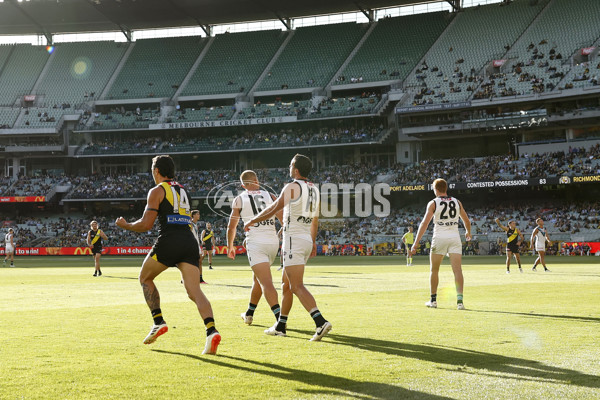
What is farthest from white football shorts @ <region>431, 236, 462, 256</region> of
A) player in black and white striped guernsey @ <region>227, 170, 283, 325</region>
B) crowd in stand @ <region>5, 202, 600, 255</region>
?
crowd in stand @ <region>5, 202, 600, 255</region>

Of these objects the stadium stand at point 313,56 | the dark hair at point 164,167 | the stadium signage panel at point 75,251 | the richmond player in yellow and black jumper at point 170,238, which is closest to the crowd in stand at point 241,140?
the stadium stand at point 313,56

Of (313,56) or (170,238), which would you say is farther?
(313,56)

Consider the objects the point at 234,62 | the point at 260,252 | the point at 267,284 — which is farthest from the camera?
the point at 234,62

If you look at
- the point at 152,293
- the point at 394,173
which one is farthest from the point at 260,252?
the point at 394,173

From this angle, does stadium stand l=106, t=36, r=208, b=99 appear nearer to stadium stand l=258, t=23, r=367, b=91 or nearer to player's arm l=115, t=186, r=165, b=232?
stadium stand l=258, t=23, r=367, b=91

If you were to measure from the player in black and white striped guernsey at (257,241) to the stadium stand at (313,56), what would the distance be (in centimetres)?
6729

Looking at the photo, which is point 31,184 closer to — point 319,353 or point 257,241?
point 257,241

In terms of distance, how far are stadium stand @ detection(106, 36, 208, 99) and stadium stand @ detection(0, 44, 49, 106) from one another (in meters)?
11.3

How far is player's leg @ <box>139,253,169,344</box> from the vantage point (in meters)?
8.85

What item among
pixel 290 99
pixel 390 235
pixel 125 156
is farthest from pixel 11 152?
pixel 390 235

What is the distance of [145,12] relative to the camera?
81375mm

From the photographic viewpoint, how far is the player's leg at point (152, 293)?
885cm

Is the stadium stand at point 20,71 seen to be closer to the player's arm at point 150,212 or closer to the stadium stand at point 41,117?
the stadium stand at point 41,117

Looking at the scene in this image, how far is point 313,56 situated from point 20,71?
1500 inches
